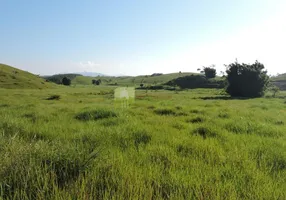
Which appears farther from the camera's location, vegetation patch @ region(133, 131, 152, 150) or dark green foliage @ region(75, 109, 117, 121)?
dark green foliage @ region(75, 109, 117, 121)

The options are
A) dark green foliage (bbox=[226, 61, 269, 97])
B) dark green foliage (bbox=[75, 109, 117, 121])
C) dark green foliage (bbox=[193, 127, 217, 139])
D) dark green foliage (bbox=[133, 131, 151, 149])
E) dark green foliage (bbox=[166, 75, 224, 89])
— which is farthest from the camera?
dark green foliage (bbox=[166, 75, 224, 89])

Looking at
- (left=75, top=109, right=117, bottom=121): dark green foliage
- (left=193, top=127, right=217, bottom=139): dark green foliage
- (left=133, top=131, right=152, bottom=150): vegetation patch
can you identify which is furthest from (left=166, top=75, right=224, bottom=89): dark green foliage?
(left=133, top=131, right=152, bottom=150): vegetation patch

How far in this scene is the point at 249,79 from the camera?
4200 cm

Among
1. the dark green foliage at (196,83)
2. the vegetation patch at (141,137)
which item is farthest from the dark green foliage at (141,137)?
the dark green foliage at (196,83)

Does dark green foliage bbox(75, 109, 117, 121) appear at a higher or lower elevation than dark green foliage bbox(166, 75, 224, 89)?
lower

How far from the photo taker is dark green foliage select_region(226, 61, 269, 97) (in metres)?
41.9

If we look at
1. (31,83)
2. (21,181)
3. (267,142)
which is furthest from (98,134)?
(31,83)

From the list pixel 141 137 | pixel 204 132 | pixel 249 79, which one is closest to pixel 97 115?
pixel 141 137

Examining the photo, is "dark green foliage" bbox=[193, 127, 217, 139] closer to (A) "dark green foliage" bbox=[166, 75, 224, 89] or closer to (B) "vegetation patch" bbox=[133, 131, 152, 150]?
(B) "vegetation patch" bbox=[133, 131, 152, 150]

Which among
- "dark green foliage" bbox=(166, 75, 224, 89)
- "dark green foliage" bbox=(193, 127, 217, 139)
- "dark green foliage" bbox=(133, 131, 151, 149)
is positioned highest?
"dark green foliage" bbox=(166, 75, 224, 89)

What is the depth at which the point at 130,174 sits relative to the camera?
3.68 m

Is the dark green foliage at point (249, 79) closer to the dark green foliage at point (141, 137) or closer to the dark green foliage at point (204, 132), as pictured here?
the dark green foliage at point (204, 132)

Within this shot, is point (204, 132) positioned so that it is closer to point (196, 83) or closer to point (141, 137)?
point (141, 137)

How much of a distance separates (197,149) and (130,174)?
229cm
